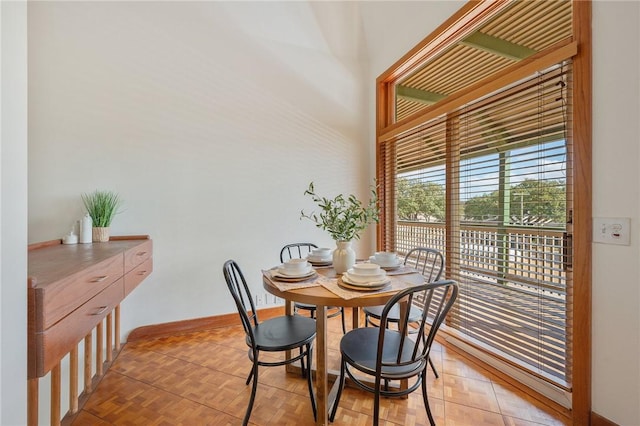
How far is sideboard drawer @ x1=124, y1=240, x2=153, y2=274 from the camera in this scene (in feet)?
5.92

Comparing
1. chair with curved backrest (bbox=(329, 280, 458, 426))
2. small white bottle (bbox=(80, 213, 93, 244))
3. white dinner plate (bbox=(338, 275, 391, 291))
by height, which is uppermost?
small white bottle (bbox=(80, 213, 93, 244))

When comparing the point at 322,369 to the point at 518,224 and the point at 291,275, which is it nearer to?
the point at 291,275

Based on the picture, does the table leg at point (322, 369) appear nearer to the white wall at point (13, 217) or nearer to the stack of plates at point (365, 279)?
the stack of plates at point (365, 279)

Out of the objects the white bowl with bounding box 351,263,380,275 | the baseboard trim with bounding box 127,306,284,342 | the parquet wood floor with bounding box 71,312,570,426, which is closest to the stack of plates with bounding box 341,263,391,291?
the white bowl with bounding box 351,263,380,275

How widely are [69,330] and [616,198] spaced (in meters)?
2.56

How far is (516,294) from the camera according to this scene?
1827 millimetres

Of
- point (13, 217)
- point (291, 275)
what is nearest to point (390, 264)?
point (291, 275)

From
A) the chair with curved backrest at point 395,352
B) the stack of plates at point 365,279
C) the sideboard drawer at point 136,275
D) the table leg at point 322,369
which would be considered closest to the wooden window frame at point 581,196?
the chair with curved backrest at point 395,352

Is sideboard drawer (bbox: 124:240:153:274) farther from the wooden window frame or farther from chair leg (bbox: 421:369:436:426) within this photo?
the wooden window frame

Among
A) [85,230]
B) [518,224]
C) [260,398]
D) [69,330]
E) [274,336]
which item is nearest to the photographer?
[69,330]

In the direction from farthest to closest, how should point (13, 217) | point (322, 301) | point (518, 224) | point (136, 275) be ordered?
point (136, 275) < point (518, 224) < point (322, 301) < point (13, 217)

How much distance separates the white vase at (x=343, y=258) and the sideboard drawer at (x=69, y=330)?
1300 millimetres

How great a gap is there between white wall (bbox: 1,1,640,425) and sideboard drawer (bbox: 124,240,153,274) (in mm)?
274

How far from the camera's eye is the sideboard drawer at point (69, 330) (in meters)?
0.94
